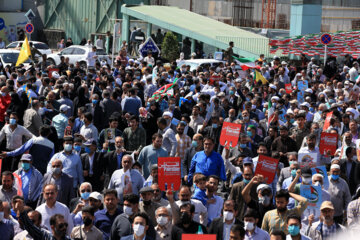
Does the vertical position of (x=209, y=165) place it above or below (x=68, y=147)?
below

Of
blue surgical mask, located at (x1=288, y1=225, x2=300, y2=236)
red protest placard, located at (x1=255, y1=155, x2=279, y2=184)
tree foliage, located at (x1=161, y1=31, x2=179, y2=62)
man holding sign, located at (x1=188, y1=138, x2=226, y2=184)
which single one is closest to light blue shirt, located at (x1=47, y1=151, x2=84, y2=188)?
man holding sign, located at (x1=188, y1=138, x2=226, y2=184)

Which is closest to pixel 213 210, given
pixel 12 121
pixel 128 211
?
pixel 128 211

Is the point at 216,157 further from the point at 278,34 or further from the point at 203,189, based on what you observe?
the point at 278,34

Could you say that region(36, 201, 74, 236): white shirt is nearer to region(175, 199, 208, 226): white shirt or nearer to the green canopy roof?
region(175, 199, 208, 226): white shirt

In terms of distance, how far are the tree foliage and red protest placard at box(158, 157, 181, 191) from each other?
25.0 meters

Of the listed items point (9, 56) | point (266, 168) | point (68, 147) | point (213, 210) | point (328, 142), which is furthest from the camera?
point (9, 56)

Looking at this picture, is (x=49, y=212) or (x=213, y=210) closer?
(x=49, y=212)

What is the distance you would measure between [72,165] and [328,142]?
4479mm

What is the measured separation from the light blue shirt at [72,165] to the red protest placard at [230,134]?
2840 millimetres

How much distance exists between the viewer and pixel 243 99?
2070cm

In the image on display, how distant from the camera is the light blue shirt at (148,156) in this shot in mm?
13352

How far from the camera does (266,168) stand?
1254cm

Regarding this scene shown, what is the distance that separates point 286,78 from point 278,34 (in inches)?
810

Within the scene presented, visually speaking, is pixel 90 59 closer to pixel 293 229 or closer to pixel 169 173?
pixel 169 173
